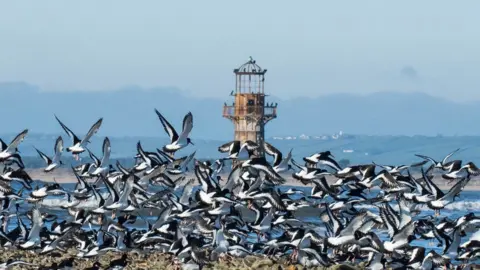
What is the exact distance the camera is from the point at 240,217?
110ft

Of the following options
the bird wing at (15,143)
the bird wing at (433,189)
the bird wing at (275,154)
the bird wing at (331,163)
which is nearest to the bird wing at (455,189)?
the bird wing at (433,189)

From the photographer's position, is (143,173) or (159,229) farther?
(143,173)

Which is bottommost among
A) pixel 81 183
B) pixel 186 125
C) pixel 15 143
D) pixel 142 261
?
pixel 142 261

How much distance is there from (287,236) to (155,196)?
14.7 feet

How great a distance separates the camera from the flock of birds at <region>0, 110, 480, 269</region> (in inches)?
1137

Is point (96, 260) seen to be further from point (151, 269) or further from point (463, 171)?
point (463, 171)

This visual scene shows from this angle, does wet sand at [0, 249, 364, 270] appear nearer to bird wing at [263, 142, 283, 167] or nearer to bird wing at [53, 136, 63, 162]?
bird wing at [53, 136, 63, 162]

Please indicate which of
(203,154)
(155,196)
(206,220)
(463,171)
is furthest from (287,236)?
(203,154)

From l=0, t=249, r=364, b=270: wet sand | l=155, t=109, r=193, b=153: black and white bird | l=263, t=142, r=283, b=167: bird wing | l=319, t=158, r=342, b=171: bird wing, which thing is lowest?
l=0, t=249, r=364, b=270: wet sand

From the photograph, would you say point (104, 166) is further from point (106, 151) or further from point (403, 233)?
point (403, 233)

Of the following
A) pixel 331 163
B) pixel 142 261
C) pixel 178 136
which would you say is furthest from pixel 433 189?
pixel 142 261

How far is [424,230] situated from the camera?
1324 inches

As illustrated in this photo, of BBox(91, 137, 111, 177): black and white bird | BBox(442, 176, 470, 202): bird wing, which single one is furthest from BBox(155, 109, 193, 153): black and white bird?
BBox(442, 176, 470, 202): bird wing

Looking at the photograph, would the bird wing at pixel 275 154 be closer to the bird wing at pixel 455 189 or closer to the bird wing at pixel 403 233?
the bird wing at pixel 455 189
